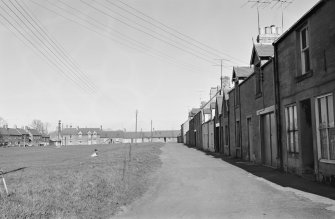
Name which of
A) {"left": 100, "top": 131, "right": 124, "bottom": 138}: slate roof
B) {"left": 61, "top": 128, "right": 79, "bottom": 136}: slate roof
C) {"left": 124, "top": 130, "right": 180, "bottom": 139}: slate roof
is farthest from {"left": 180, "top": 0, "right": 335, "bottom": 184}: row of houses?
{"left": 61, "top": 128, "right": 79, "bottom": 136}: slate roof

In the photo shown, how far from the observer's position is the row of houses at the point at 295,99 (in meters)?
11.8

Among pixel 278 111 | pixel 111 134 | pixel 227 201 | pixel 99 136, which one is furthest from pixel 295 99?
pixel 111 134

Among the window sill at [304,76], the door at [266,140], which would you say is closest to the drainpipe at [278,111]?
the door at [266,140]

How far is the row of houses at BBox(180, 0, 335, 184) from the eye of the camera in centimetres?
1179

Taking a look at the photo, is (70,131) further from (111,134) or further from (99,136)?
(111,134)

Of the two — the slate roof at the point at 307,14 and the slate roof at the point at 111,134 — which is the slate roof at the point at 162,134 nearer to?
the slate roof at the point at 111,134

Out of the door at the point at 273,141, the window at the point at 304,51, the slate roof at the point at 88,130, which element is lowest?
the door at the point at 273,141

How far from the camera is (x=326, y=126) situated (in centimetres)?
1188

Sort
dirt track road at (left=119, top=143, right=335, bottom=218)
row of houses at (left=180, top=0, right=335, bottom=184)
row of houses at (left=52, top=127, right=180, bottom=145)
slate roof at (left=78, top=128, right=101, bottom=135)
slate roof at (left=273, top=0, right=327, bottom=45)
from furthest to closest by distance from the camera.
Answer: slate roof at (left=78, top=128, right=101, bottom=135)
row of houses at (left=52, top=127, right=180, bottom=145)
slate roof at (left=273, top=0, right=327, bottom=45)
row of houses at (left=180, top=0, right=335, bottom=184)
dirt track road at (left=119, top=143, right=335, bottom=218)

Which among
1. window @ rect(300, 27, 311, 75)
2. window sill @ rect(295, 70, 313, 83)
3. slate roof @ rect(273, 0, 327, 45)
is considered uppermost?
slate roof @ rect(273, 0, 327, 45)

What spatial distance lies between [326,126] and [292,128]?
332 cm

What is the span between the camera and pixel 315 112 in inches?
497

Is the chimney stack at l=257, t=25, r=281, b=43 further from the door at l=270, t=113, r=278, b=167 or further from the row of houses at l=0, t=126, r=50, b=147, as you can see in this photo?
the row of houses at l=0, t=126, r=50, b=147

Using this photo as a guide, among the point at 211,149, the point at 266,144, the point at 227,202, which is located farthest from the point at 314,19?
the point at 211,149
